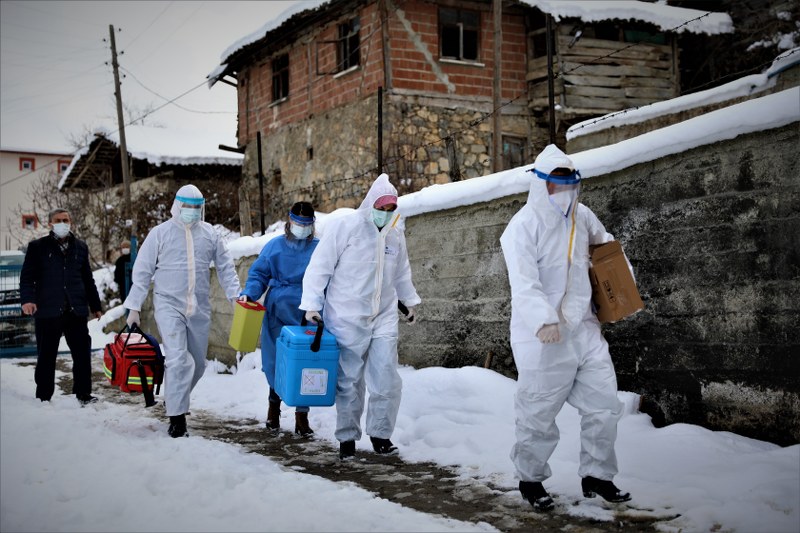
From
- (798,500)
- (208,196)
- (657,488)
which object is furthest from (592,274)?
(208,196)

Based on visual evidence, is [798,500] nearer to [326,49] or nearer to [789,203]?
[789,203]

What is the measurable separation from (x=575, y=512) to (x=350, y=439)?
72.3 inches

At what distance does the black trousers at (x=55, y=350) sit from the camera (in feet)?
24.2

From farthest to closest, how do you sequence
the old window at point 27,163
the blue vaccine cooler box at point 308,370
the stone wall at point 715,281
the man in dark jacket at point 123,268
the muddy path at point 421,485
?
the old window at point 27,163
the man in dark jacket at point 123,268
the blue vaccine cooler box at point 308,370
the stone wall at point 715,281
the muddy path at point 421,485

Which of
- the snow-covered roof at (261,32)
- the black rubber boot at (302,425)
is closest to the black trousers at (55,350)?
the black rubber boot at (302,425)

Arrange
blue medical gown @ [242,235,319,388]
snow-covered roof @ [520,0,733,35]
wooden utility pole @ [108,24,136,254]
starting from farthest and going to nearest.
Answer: wooden utility pole @ [108,24,136,254], snow-covered roof @ [520,0,733,35], blue medical gown @ [242,235,319,388]

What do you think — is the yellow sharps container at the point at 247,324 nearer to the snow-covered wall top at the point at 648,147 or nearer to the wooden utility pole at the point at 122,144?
the snow-covered wall top at the point at 648,147

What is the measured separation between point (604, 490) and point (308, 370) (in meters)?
2.09

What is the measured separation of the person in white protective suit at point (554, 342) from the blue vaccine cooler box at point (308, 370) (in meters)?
1.52

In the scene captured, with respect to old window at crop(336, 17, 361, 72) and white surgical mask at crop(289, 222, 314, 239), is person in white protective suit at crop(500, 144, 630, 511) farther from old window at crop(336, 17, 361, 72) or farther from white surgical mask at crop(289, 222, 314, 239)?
old window at crop(336, 17, 361, 72)

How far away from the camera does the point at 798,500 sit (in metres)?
3.59

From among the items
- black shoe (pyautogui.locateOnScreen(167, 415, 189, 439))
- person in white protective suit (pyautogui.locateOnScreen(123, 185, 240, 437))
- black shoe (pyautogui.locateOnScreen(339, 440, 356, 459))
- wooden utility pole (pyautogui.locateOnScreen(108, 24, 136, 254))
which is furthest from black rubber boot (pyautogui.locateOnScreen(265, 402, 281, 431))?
wooden utility pole (pyautogui.locateOnScreen(108, 24, 136, 254))

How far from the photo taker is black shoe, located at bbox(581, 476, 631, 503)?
392 centimetres

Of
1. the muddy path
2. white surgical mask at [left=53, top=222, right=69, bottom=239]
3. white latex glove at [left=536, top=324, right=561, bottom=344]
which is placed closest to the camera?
the muddy path
